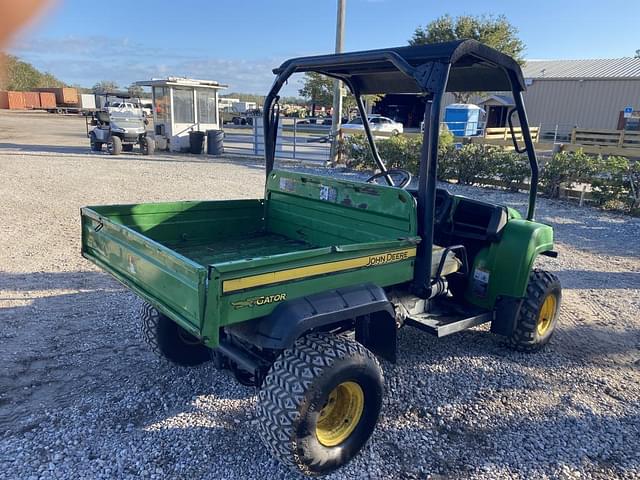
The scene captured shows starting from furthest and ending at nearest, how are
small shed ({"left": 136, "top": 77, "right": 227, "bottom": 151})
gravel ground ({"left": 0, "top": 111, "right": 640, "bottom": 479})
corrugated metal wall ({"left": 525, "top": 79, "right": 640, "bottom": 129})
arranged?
corrugated metal wall ({"left": 525, "top": 79, "right": 640, "bottom": 129}) → small shed ({"left": 136, "top": 77, "right": 227, "bottom": 151}) → gravel ground ({"left": 0, "top": 111, "right": 640, "bottom": 479})

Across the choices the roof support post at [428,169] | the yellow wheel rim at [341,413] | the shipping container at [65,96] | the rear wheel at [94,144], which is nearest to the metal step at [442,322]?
the roof support post at [428,169]

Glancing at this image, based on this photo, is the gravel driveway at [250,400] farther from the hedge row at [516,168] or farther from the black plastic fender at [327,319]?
the hedge row at [516,168]

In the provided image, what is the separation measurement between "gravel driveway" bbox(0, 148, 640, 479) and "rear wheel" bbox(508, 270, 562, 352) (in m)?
0.15

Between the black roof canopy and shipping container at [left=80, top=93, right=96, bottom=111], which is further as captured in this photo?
shipping container at [left=80, top=93, right=96, bottom=111]

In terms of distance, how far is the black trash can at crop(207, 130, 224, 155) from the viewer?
18.8 metres

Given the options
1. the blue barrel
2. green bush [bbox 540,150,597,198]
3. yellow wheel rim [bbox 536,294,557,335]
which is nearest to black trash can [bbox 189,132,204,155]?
green bush [bbox 540,150,597,198]

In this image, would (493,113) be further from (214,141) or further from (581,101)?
(214,141)

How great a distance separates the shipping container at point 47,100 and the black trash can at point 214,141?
42.7m

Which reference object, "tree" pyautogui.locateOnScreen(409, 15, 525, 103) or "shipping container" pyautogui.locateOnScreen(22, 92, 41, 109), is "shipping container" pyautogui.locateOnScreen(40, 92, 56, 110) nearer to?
"shipping container" pyautogui.locateOnScreen(22, 92, 41, 109)

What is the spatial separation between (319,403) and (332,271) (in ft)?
2.37

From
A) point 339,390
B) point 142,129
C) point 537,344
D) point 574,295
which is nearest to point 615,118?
point 142,129

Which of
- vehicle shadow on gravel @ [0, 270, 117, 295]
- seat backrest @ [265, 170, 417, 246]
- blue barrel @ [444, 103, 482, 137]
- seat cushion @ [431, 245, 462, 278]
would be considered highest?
blue barrel @ [444, 103, 482, 137]

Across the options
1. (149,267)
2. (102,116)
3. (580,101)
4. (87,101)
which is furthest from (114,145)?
(87,101)

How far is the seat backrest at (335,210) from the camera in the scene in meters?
3.66
